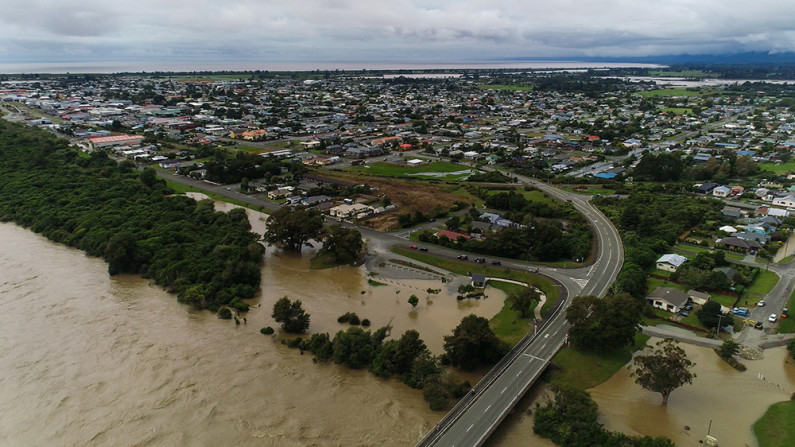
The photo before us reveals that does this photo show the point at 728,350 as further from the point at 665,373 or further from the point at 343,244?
the point at 343,244

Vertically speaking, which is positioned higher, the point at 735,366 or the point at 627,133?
the point at 627,133

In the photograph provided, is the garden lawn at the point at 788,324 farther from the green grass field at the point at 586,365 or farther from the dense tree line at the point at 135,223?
the dense tree line at the point at 135,223

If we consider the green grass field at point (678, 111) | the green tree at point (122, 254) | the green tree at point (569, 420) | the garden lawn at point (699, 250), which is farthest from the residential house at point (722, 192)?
the green grass field at point (678, 111)

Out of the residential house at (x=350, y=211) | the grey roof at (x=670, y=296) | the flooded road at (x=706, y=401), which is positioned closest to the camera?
the flooded road at (x=706, y=401)

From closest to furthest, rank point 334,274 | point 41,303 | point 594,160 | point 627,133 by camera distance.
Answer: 1. point 41,303
2. point 334,274
3. point 594,160
4. point 627,133

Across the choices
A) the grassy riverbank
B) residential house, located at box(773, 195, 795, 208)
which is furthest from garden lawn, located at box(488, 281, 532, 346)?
residential house, located at box(773, 195, 795, 208)

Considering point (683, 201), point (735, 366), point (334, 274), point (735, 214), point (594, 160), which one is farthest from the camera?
point (594, 160)

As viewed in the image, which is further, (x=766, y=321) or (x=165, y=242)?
(x=165, y=242)

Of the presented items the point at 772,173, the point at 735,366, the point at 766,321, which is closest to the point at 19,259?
the point at 735,366

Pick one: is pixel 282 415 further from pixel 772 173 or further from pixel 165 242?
pixel 772 173
